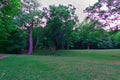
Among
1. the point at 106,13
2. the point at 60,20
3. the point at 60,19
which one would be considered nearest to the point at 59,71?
the point at 106,13

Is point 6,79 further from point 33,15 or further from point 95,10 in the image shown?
point 33,15

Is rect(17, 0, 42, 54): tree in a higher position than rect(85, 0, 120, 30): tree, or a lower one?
higher

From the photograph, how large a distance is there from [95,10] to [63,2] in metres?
16.2

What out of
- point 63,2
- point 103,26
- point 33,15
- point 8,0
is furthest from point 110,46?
point 8,0

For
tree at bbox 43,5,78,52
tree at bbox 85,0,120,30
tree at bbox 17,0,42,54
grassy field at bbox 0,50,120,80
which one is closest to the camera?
grassy field at bbox 0,50,120,80

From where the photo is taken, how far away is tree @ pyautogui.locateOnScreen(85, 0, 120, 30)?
20.4 metres

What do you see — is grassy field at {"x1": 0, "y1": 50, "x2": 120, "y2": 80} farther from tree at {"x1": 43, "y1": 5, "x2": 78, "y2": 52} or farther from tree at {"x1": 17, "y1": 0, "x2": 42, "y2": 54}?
tree at {"x1": 17, "y1": 0, "x2": 42, "y2": 54}

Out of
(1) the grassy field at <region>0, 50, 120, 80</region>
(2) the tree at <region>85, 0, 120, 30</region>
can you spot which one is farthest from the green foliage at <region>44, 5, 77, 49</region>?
(1) the grassy field at <region>0, 50, 120, 80</region>

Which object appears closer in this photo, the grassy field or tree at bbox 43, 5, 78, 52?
the grassy field

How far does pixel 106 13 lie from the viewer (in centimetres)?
2127

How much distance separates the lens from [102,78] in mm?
7816

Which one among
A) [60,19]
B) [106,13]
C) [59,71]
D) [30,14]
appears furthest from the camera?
[60,19]

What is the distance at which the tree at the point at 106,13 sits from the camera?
20359 mm

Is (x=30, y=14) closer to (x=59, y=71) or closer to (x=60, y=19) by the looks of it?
(x=60, y=19)
